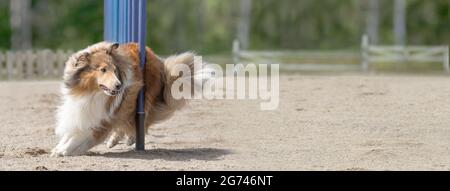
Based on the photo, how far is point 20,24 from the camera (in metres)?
41.7

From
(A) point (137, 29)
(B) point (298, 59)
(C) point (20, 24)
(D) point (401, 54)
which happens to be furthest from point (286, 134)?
(C) point (20, 24)

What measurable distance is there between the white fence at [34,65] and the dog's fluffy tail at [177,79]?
15987 mm

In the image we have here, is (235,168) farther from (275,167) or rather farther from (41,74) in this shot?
(41,74)

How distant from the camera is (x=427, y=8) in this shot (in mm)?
42969

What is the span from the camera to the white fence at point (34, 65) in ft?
85.5

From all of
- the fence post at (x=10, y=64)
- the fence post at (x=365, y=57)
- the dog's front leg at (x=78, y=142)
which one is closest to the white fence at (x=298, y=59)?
the fence post at (x=365, y=57)

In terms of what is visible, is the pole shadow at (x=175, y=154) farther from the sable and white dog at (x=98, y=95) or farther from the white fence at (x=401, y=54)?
the white fence at (x=401, y=54)

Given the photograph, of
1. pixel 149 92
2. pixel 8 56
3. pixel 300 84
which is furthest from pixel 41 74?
pixel 149 92

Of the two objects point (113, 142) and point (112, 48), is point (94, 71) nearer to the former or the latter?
point (112, 48)

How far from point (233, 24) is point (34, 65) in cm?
1969

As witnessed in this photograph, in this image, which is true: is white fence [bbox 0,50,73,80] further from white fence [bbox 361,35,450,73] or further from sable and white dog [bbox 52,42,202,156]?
sable and white dog [bbox 52,42,202,156]
